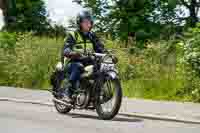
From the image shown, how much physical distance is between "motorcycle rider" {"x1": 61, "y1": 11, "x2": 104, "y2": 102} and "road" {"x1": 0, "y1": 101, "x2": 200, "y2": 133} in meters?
0.85

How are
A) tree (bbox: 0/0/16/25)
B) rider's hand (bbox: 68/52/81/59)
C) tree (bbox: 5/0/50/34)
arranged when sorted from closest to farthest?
rider's hand (bbox: 68/52/81/59)
tree (bbox: 0/0/16/25)
tree (bbox: 5/0/50/34)

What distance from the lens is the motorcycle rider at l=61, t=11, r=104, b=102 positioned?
44.4 ft

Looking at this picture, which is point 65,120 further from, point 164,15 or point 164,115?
point 164,15

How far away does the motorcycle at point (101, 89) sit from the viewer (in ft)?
42.2

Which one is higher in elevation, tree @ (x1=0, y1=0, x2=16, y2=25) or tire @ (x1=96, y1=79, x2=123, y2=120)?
tire @ (x1=96, y1=79, x2=123, y2=120)

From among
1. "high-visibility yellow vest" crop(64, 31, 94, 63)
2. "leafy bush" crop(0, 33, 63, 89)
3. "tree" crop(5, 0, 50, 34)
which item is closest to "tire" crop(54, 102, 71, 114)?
"high-visibility yellow vest" crop(64, 31, 94, 63)

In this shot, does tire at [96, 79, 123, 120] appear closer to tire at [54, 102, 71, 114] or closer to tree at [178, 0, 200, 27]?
tire at [54, 102, 71, 114]

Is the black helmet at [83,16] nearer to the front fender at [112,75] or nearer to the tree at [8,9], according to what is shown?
the front fender at [112,75]

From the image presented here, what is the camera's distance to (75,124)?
12.4 meters

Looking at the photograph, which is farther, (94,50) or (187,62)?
(187,62)

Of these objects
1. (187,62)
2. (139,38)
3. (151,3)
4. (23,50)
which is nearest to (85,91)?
(187,62)

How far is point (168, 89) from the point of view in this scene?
1845 centimetres

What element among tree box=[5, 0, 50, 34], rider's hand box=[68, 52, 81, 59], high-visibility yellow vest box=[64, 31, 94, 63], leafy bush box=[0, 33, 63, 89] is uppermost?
A: high-visibility yellow vest box=[64, 31, 94, 63]

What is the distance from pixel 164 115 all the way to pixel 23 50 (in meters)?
10.5
